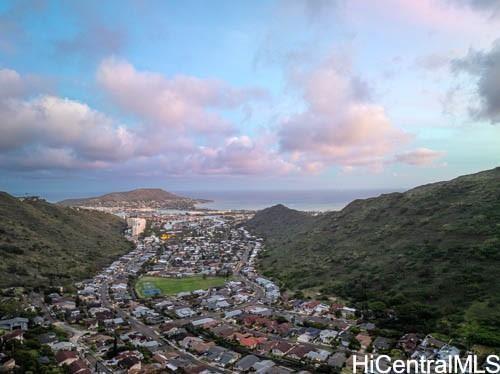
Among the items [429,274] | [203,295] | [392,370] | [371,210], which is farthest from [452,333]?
[371,210]

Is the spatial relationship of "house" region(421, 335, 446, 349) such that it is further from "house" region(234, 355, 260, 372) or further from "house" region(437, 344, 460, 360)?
"house" region(234, 355, 260, 372)

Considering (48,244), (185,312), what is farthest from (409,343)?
(48,244)

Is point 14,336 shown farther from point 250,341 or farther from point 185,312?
point 250,341

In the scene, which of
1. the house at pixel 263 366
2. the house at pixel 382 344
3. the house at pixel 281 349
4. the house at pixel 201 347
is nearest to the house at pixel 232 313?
the house at pixel 201 347

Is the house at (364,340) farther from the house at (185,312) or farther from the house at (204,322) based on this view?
the house at (185,312)

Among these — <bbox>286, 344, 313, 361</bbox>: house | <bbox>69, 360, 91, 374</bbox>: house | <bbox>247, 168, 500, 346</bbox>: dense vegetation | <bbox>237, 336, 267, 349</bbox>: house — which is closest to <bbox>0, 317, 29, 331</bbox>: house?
<bbox>69, 360, 91, 374</bbox>: house

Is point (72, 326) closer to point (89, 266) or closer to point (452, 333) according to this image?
point (89, 266)

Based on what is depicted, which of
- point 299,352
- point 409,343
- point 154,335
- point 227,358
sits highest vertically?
point 409,343
